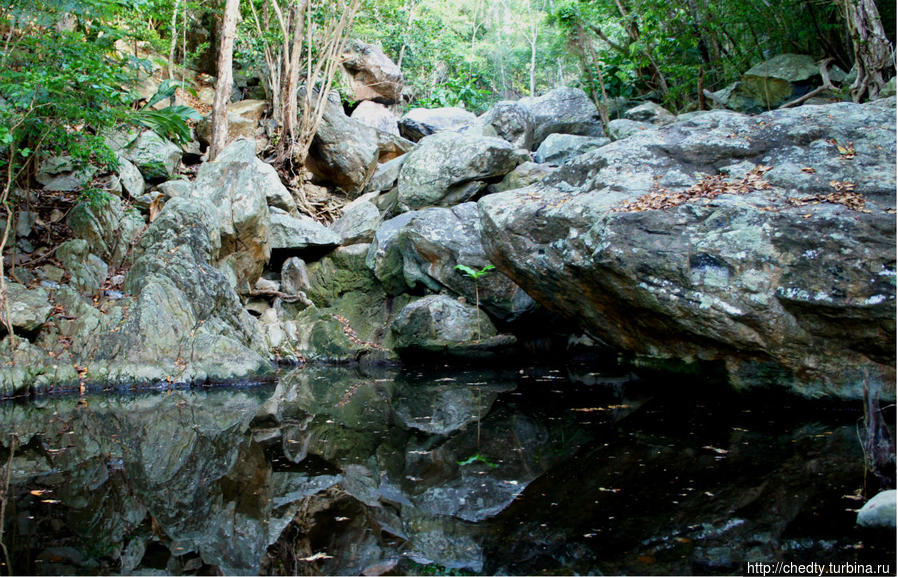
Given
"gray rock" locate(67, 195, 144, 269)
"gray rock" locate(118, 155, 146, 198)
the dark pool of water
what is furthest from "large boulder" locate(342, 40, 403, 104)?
the dark pool of water

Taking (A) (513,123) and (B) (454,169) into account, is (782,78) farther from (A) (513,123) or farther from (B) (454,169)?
(B) (454,169)

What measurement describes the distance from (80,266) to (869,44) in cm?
1303

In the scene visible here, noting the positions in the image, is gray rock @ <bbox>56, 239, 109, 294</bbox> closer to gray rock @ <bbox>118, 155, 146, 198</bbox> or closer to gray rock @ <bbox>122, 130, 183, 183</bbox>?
gray rock @ <bbox>118, 155, 146, 198</bbox>

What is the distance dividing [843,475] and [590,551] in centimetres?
207

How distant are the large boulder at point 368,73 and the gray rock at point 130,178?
28.4ft

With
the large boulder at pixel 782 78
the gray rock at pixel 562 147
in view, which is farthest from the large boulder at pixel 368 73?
the large boulder at pixel 782 78

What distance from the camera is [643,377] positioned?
853cm

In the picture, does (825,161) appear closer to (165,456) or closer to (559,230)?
(559,230)

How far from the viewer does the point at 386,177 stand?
15.7m

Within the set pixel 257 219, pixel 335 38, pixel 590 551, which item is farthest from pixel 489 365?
pixel 335 38

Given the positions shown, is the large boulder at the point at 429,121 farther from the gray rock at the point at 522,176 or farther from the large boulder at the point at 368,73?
the gray rock at the point at 522,176

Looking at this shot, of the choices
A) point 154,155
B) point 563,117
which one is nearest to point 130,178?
point 154,155

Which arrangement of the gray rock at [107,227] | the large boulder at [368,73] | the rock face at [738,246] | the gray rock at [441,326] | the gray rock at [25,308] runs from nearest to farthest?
the rock face at [738,246], the gray rock at [25,308], the gray rock at [107,227], the gray rock at [441,326], the large boulder at [368,73]

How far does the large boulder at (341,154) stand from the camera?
1554 cm
